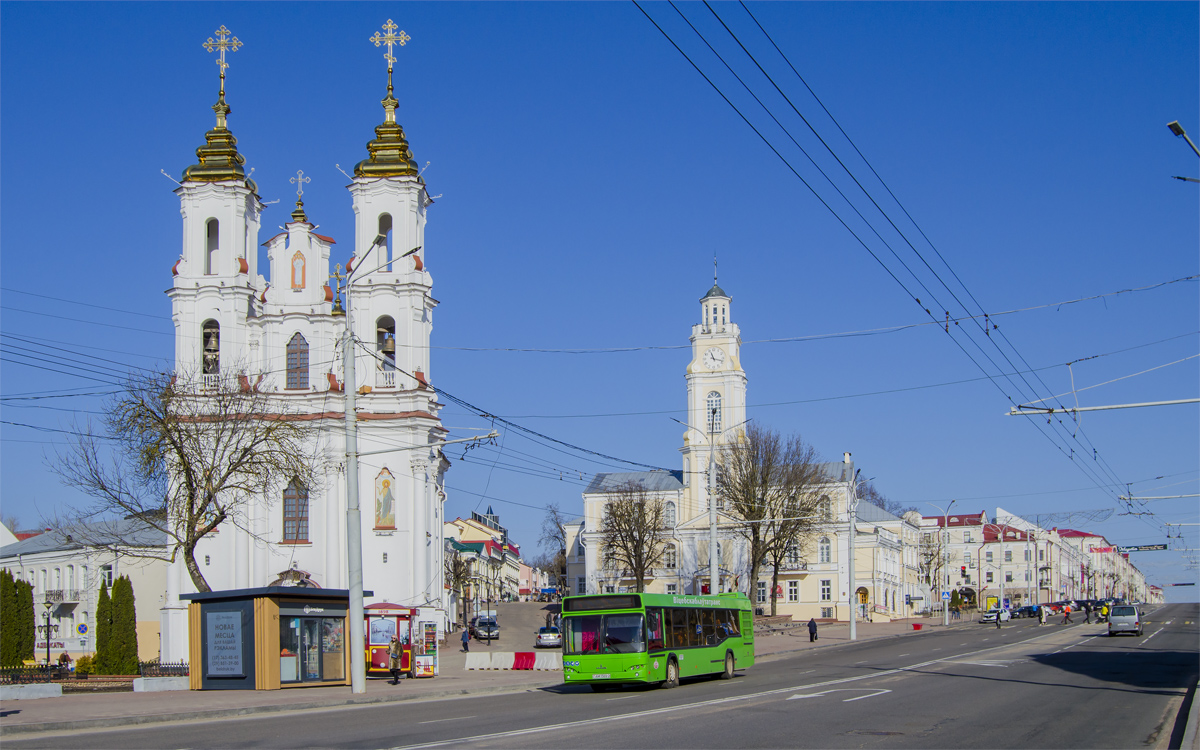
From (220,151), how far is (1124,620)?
4903 cm

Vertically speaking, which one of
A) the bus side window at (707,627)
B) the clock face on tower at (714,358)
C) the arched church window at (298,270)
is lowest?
the bus side window at (707,627)

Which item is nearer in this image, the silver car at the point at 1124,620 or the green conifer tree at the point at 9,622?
the green conifer tree at the point at 9,622

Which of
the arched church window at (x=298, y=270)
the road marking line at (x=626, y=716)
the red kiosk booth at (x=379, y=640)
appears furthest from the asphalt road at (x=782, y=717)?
the arched church window at (x=298, y=270)

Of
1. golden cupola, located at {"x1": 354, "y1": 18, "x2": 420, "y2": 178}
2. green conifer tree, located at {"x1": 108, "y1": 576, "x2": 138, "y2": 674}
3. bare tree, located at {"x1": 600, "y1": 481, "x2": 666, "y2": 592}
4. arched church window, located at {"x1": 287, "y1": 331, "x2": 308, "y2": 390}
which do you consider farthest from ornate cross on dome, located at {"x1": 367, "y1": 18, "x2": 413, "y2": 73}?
bare tree, located at {"x1": 600, "y1": 481, "x2": 666, "y2": 592}

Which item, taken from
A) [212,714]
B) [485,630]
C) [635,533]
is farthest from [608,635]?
[635,533]

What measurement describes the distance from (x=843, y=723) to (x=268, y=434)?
25.1 meters

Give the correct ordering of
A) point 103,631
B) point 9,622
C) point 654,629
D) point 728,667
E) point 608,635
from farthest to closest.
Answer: point 9,622, point 103,631, point 728,667, point 654,629, point 608,635

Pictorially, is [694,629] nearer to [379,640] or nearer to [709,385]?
[379,640]

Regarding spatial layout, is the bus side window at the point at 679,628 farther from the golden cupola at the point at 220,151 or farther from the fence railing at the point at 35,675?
the golden cupola at the point at 220,151

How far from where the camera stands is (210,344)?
57.0 metres

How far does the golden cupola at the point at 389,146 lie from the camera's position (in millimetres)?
56531

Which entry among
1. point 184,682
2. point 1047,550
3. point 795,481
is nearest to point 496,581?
point 1047,550

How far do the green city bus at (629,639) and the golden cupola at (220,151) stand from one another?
36.6 m

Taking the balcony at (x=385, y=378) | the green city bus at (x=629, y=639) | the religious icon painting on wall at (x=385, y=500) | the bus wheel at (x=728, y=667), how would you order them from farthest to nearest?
the balcony at (x=385, y=378), the religious icon painting on wall at (x=385, y=500), the bus wheel at (x=728, y=667), the green city bus at (x=629, y=639)
